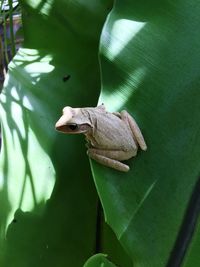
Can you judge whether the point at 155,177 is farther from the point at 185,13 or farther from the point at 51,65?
the point at 51,65

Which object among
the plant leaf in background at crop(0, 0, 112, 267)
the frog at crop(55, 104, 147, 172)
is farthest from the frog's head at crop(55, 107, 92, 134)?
the plant leaf in background at crop(0, 0, 112, 267)

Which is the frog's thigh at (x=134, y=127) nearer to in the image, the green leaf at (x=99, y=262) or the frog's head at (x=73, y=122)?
the frog's head at (x=73, y=122)

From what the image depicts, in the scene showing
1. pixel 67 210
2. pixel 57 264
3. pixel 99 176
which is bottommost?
pixel 57 264

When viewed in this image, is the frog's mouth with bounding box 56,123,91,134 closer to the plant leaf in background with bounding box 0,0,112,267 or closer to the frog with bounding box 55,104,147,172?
the frog with bounding box 55,104,147,172

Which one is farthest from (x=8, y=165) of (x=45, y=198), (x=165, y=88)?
(x=165, y=88)


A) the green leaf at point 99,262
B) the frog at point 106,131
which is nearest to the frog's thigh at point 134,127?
the frog at point 106,131

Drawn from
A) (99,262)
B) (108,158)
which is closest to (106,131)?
(108,158)
